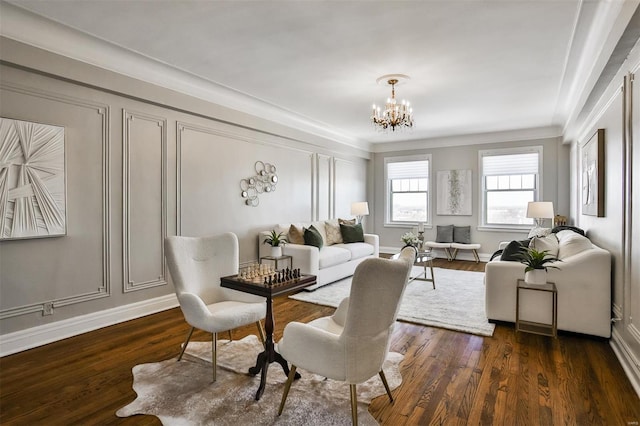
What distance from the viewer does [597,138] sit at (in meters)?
3.71

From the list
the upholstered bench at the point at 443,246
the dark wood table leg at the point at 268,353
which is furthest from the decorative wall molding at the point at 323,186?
the dark wood table leg at the point at 268,353

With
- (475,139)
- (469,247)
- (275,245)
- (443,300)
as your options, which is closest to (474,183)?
(475,139)

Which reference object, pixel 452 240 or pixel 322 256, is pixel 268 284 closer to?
pixel 322 256

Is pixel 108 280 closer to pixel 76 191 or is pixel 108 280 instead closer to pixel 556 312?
pixel 76 191

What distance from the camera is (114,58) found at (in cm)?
354

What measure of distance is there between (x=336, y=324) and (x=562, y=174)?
259 inches

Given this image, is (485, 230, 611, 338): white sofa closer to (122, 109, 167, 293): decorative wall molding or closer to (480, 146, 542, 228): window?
(122, 109, 167, 293): decorative wall molding

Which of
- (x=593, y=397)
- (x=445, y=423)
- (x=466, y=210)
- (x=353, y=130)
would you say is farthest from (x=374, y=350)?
(x=466, y=210)

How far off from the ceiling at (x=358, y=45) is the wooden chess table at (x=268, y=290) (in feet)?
6.84

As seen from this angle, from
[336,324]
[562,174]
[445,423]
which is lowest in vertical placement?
[445,423]

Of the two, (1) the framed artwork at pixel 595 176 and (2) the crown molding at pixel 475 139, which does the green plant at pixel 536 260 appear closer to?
(1) the framed artwork at pixel 595 176

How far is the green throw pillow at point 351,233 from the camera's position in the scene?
6.46 metres

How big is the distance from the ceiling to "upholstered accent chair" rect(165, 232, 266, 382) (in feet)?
6.06

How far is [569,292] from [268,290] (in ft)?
9.37
